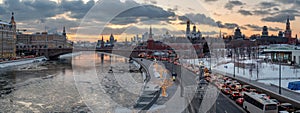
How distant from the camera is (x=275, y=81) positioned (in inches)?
730

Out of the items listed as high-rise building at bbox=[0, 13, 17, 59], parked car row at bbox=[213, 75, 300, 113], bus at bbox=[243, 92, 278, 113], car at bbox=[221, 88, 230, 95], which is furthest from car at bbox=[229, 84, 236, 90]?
high-rise building at bbox=[0, 13, 17, 59]

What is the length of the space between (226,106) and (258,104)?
190 centimetres

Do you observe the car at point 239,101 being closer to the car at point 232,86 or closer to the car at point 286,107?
the car at point 286,107

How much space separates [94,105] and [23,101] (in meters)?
4.21

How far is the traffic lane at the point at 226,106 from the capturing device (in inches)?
431

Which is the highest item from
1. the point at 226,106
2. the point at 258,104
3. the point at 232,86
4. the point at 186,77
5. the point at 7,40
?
the point at 7,40

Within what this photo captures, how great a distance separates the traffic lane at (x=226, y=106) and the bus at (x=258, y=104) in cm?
33

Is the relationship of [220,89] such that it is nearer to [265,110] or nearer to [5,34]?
[265,110]

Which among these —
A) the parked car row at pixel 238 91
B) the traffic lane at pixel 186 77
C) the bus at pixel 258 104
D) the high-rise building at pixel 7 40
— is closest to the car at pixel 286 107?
the parked car row at pixel 238 91

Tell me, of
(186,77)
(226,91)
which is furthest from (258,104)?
(186,77)

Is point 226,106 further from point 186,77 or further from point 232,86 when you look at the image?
point 186,77

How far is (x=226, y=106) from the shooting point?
462 inches

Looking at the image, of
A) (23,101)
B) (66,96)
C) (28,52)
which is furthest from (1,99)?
(28,52)

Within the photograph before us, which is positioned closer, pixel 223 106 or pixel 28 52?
pixel 223 106
